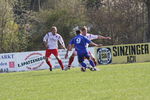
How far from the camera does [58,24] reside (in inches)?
2064

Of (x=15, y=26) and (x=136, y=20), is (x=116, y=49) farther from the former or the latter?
(x=15, y=26)

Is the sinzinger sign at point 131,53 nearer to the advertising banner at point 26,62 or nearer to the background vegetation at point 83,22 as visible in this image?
the advertising banner at point 26,62

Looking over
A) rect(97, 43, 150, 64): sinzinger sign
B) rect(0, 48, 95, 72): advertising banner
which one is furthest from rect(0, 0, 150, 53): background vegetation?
rect(0, 48, 95, 72): advertising banner

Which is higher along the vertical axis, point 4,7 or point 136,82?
point 4,7

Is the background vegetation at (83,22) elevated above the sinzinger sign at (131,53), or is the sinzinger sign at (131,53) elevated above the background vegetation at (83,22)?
the background vegetation at (83,22)

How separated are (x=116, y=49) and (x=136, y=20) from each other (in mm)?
19036

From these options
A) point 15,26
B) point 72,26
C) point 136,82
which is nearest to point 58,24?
point 72,26

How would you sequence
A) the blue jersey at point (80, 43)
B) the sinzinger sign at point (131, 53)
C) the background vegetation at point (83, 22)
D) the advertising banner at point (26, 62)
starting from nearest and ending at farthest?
the blue jersey at point (80, 43)
the advertising banner at point (26, 62)
the sinzinger sign at point (131, 53)
the background vegetation at point (83, 22)

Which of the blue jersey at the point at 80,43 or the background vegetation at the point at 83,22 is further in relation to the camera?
the background vegetation at the point at 83,22

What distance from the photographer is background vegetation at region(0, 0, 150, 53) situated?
47.4 m

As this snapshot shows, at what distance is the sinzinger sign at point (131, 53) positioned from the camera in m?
30.2

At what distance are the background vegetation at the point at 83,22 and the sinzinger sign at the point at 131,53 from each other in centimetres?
1525

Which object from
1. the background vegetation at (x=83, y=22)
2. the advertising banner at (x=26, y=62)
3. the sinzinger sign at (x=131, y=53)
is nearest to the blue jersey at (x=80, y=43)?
the advertising banner at (x=26, y=62)

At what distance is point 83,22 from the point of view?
169 ft
